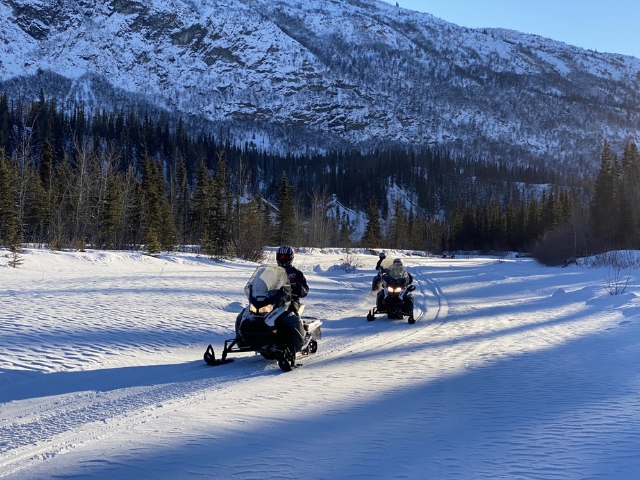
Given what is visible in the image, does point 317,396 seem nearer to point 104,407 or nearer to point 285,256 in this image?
point 104,407

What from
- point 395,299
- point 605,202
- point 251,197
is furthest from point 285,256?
point 605,202

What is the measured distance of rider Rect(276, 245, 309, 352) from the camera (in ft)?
24.7

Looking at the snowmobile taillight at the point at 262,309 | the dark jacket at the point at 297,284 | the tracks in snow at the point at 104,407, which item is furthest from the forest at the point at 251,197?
the snowmobile taillight at the point at 262,309

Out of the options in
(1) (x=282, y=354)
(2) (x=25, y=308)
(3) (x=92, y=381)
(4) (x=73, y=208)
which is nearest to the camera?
(3) (x=92, y=381)

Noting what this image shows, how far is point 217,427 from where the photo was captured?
470cm

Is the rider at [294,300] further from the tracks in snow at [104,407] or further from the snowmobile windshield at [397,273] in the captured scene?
the snowmobile windshield at [397,273]

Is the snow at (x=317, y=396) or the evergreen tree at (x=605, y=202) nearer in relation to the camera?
the snow at (x=317, y=396)

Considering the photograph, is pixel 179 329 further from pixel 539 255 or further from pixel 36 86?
pixel 36 86

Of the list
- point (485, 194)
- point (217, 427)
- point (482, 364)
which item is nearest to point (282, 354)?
point (217, 427)

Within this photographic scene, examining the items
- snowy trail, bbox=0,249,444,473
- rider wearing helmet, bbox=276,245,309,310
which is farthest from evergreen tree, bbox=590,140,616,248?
rider wearing helmet, bbox=276,245,309,310

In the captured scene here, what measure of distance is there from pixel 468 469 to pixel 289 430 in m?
1.80

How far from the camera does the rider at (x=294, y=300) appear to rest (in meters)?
7.53

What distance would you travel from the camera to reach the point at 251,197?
38.3 metres

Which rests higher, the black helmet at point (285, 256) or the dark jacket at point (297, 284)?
the black helmet at point (285, 256)
